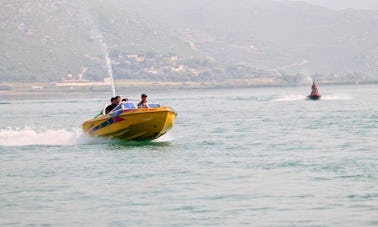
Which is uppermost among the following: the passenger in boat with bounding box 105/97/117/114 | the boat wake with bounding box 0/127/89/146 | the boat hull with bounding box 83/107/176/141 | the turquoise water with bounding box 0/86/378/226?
the passenger in boat with bounding box 105/97/117/114

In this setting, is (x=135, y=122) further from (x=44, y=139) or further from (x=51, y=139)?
(x=44, y=139)

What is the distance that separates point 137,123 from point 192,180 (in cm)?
1214

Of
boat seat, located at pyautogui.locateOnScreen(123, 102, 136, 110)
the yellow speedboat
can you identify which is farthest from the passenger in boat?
boat seat, located at pyautogui.locateOnScreen(123, 102, 136, 110)

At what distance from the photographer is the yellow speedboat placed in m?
41.6

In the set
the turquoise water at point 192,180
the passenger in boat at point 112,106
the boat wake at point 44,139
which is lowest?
the boat wake at point 44,139

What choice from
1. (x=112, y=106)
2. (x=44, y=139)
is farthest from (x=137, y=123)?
(x=44, y=139)

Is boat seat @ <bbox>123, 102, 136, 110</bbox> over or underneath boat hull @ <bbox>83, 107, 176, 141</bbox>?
over

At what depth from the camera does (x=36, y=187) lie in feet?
98.0

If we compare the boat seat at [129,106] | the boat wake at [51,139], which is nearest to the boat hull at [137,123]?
the boat seat at [129,106]

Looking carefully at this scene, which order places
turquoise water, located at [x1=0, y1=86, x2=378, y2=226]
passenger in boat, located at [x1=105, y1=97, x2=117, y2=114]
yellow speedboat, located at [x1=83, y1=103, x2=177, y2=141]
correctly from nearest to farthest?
turquoise water, located at [x1=0, y1=86, x2=378, y2=226] → yellow speedboat, located at [x1=83, y1=103, x2=177, y2=141] → passenger in boat, located at [x1=105, y1=97, x2=117, y2=114]

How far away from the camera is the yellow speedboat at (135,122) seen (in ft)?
136

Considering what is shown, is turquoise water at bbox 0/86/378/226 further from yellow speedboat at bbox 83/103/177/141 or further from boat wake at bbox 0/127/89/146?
yellow speedboat at bbox 83/103/177/141

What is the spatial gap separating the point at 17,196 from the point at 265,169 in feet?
27.7

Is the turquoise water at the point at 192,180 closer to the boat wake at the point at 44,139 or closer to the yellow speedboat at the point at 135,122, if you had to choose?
the boat wake at the point at 44,139
